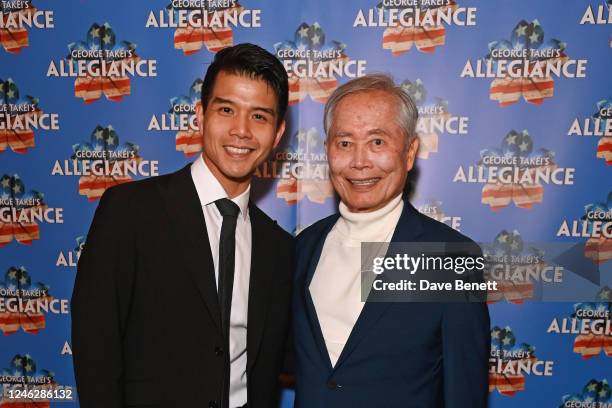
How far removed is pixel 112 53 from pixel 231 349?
5.94ft

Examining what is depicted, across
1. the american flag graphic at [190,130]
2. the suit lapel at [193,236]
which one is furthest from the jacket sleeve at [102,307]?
the american flag graphic at [190,130]

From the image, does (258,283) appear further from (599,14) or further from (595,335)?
(599,14)

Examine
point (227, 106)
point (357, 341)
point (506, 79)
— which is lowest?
point (357, 341)

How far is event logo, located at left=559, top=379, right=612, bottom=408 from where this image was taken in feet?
8.61

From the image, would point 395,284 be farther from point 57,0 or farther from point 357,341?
point 57,0

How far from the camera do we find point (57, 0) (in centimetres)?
250

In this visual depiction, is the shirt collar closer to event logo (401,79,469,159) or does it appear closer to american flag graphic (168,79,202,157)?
american flag graphic (168,79,202,157)

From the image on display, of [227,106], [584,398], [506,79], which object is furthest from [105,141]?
[584,398]

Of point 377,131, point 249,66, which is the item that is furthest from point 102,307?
point 377,131

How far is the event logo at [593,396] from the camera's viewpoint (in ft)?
8.61

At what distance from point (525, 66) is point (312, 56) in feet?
3.69

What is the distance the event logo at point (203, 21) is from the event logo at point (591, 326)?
7.73 feet

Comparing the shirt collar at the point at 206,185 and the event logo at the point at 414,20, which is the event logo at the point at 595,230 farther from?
the shirt collar at the point at 206,185

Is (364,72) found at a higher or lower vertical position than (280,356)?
higher
